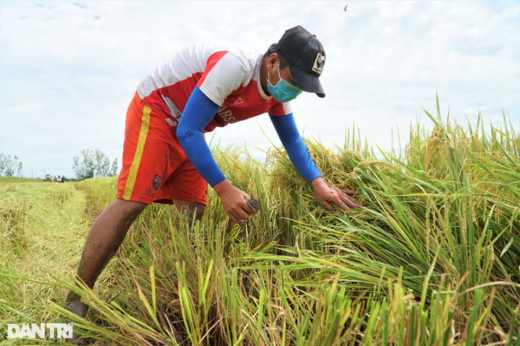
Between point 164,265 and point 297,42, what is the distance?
1.34 m

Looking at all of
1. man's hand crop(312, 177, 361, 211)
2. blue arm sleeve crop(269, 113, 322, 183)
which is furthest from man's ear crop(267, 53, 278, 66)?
man's hand crop(312, 177, 361, 211)

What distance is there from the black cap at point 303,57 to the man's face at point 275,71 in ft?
0.12

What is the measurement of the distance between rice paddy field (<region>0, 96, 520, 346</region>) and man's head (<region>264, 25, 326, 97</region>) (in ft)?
1.50

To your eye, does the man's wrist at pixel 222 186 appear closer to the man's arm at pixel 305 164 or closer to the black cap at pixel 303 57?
the man's arm at pixel 305 164

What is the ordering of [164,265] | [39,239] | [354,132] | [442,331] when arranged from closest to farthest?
[442,331], [164,265], [354,132], [39,239]

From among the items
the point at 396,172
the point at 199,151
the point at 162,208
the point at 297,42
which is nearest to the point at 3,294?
the point at 162,208

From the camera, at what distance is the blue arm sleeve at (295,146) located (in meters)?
1.66

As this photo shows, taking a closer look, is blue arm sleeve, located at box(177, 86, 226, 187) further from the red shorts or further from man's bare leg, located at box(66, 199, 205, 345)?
man's bare leg, located at box(66, 199, 205, 345)

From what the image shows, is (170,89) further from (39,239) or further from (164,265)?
(39,239)

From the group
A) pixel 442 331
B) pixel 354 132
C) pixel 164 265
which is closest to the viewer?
pixel 442 331

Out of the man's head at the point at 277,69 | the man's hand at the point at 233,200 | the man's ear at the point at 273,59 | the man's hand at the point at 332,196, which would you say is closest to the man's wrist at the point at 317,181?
the man's hand at the point at 332,196

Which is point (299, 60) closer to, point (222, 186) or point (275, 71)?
point (275, 71)

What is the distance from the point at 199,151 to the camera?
1424 mm

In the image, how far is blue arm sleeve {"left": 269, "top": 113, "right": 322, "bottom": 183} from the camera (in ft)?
5.44
